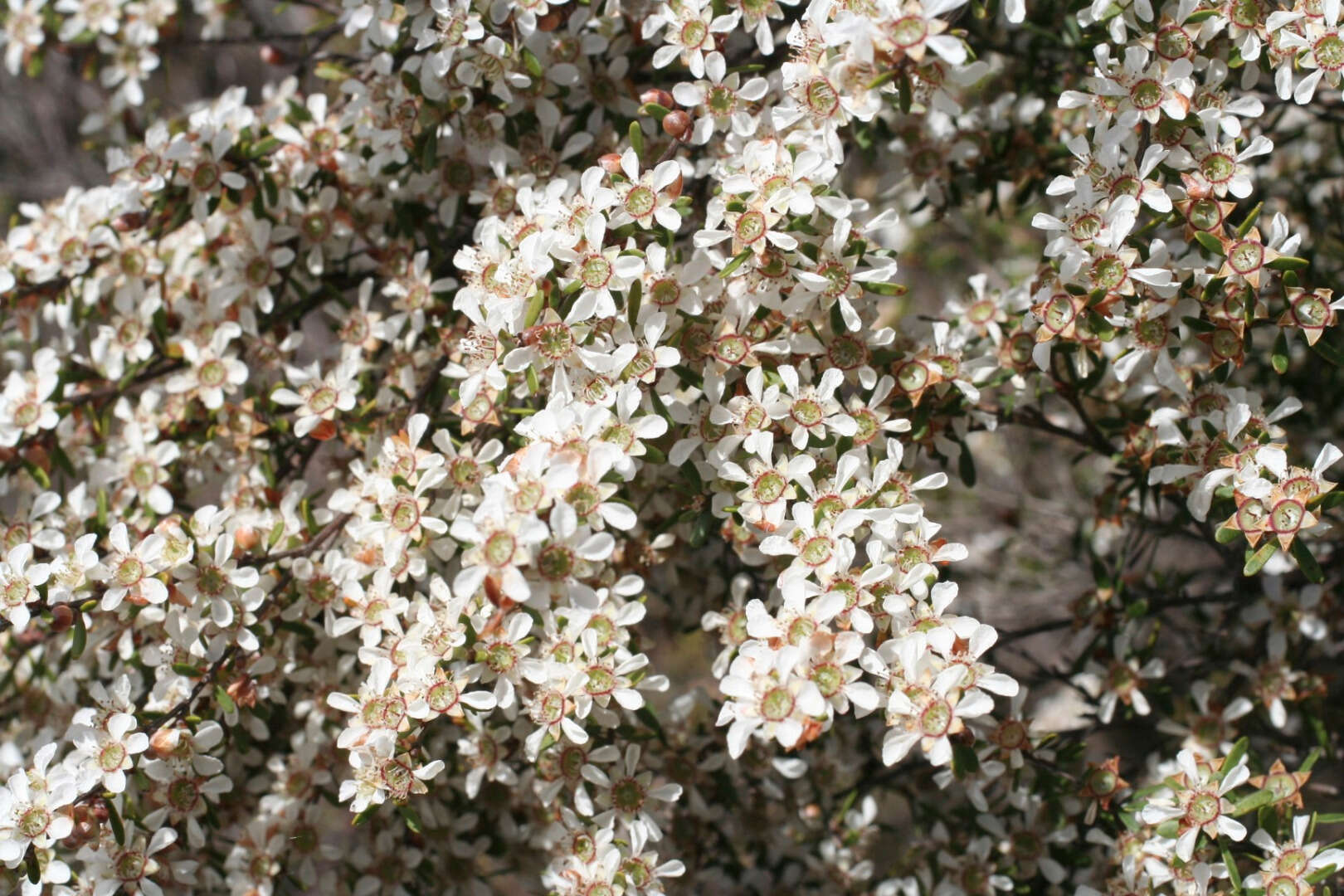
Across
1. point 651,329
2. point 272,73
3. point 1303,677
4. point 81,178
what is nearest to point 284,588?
point 651,329

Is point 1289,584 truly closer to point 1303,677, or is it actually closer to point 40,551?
point 1303,677

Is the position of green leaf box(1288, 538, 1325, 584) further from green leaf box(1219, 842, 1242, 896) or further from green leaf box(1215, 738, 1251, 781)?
green leaf box(1219, 842, 1242, 896)

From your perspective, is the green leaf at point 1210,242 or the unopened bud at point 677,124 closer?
the green leaf at point 1210,242

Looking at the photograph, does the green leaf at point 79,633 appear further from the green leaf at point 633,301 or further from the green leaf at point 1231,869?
the green leaf at point 1231,869

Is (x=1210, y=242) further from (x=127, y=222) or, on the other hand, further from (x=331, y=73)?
(x=127, y=222)

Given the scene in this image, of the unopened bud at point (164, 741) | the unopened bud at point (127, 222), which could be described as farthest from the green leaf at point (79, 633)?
the unopened bud at point (127, 222)

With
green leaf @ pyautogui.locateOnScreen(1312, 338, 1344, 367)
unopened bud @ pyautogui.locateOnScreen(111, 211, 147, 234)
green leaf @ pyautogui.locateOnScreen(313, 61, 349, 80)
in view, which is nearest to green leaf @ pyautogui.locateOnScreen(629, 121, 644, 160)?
green leaf @ pyautogui.locateOnScreen(313, 61, 349, 80)
